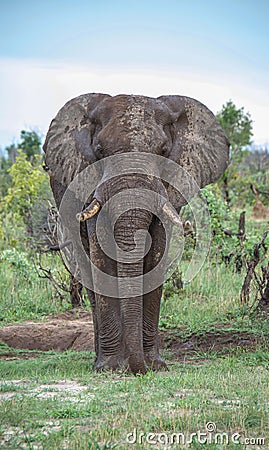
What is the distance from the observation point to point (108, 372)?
7.78 m

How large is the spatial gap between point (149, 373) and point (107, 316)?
1.03m

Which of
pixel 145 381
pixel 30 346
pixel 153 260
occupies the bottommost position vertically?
pixel 30 346

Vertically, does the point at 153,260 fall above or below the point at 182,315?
above

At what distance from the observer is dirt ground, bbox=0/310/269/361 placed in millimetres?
10047

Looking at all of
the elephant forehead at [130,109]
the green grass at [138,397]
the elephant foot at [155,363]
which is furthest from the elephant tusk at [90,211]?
the elephant foot at [155,363]

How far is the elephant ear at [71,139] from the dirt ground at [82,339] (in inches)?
96.8

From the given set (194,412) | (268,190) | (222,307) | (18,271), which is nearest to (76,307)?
(18,271)

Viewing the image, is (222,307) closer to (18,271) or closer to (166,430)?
(18,271)

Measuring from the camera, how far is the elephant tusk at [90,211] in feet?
25.3

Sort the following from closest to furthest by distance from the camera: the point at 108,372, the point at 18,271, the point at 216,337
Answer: the point at 108,372 < the point at 216,337 < the point at 18,271

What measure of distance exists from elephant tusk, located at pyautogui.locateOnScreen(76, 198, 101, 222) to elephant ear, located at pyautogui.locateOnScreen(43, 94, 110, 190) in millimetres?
930

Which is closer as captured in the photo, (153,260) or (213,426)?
(213,426)

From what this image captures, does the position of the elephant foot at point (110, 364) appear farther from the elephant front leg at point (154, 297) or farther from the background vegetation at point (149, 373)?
the elephant front leg at point (154, 297)

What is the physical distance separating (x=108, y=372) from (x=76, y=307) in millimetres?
5189
